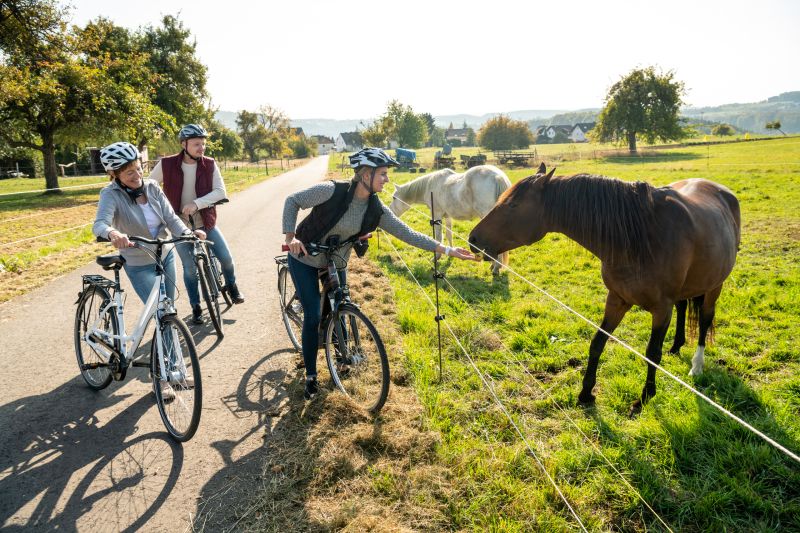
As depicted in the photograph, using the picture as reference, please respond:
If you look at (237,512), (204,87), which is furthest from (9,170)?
(237,512)

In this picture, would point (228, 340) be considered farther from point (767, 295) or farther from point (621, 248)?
point (767, 295)

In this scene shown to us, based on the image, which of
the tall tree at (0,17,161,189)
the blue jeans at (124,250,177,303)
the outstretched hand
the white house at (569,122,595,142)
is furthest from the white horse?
the white house at (569,122,595,142)

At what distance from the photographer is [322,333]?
12.9ft

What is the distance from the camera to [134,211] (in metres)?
3.93

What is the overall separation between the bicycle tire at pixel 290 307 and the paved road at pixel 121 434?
0.18 meters

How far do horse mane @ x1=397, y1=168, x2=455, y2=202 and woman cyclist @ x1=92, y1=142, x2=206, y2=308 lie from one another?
255 inches

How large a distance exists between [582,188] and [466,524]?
273cm

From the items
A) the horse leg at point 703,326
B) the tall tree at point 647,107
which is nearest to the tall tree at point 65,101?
the horse leg at point 703,326

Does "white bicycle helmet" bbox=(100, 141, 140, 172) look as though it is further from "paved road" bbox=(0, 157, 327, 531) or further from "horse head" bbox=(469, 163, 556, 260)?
"horse head" bbox=(469, 163, 556, 260)

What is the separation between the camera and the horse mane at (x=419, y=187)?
9797 mm

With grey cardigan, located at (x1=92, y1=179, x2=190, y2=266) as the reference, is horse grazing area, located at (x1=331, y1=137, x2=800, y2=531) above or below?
below

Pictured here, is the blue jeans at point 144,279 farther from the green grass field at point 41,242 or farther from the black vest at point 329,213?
the green grass field at point 41,242

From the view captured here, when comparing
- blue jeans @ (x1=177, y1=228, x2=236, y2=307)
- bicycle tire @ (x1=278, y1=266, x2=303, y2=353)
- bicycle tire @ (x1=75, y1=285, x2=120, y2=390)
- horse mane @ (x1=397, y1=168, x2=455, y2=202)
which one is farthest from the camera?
horse mane @ (x1=397, y1=168, x2=455, y2=202)

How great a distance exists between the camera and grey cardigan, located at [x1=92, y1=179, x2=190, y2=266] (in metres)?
3.70
